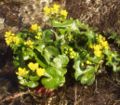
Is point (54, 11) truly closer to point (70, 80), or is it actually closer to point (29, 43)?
point (29, 43)

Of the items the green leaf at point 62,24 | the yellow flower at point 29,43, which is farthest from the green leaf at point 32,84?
the green leaf at point 62,24

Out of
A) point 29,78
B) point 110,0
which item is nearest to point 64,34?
point 29,78

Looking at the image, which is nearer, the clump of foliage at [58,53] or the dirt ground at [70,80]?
the clump of foliage at [58,53]

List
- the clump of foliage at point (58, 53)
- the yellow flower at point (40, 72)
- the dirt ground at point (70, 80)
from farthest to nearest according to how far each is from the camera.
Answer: the dirt ground at point (70, 80)
the clump of foliage at point (58, 53)
the yellow flower at point (40, 72)

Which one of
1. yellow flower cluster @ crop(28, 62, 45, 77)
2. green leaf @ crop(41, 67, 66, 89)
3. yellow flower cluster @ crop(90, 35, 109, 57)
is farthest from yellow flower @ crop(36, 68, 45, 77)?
yellow flower cluster @ crop(90, 35, 109, 57)

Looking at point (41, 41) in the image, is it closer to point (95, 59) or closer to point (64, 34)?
point (64, 34)

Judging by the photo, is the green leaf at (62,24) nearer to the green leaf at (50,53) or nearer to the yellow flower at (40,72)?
the green leaf at (50,53)
